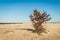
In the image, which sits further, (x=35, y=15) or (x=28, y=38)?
(x=35, y=15)

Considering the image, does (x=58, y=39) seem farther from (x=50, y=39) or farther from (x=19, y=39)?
(x=19, y=39)

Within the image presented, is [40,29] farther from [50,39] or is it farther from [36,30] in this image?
[50,39]

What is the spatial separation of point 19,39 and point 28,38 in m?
1.13

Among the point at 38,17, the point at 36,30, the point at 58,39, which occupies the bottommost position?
the point at 58,39

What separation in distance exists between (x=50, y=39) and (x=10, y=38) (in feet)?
14.9

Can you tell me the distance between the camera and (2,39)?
14.8m

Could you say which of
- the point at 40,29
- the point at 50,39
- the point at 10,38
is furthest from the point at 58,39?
the point at 10,38

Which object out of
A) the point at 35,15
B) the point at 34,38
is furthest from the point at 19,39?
the point at 35,15

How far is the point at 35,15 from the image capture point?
1938 cm

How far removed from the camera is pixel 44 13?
62.5ft

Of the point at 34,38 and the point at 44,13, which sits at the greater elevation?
the point at 44,13

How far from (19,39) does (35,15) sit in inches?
224

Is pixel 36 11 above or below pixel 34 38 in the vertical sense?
above

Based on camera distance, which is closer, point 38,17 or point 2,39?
point 2,39
